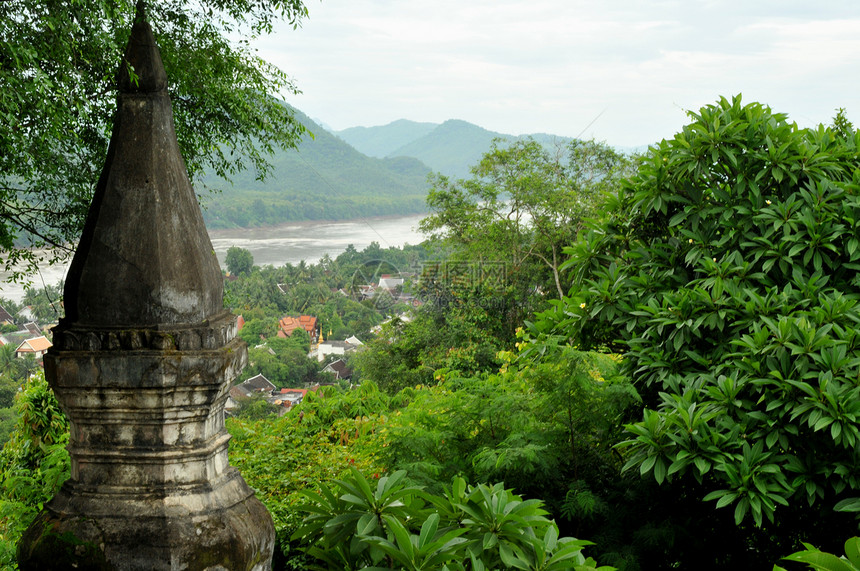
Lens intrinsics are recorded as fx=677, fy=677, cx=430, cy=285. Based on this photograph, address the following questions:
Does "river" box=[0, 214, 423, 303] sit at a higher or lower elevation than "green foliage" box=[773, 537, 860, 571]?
lower

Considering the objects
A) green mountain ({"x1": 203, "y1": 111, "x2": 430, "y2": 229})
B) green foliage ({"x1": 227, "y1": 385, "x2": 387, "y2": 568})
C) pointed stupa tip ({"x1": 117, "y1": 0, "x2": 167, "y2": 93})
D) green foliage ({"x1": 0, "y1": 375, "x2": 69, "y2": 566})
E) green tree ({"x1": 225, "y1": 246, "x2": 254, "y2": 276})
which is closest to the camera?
pointed stupa tip ({"x1": 117, "y1": 0, "x2": 167, "y2": 93})

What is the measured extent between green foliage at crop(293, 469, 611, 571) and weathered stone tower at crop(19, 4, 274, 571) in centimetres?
28

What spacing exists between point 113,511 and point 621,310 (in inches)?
97.5

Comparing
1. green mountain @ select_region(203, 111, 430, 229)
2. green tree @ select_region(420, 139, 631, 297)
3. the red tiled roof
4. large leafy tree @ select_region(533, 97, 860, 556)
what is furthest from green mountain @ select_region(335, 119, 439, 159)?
large leafy tree @ select_region(533, 97, 860, 556)

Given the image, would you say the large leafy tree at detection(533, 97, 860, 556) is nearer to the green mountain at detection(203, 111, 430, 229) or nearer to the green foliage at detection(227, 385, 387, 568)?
the green foliage at detection(227, 385, 387, 568)

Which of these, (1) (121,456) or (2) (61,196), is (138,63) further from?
(2) (61,196)

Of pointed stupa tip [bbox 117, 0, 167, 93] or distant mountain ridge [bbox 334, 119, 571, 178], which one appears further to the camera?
distant mountain ridge [bbox 334, 119, 571, 178]

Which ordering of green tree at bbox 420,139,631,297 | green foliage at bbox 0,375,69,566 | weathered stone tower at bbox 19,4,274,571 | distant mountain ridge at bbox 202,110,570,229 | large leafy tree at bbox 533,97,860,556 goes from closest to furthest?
weathered stone tower at bbox 19,4,274,571 < large leafy tree at bbox 533,97,860,556 < green foliage at bbox 0,375,69,566 < green tree at bbox 420,139,631,297 < distant mountain ridge at bbox 202,110,570,229

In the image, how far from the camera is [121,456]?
2152 millimetres

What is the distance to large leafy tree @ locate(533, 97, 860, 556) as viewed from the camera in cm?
267

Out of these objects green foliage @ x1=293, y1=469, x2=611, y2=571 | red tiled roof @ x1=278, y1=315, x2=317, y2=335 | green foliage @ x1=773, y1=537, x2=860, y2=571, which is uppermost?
green foliage @ x1=773, y1=537, x2=860, y2=571

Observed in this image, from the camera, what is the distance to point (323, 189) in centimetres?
4388

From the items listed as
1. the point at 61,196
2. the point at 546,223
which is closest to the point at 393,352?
the point at 546,223

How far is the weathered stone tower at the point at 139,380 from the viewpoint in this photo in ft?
6.91
